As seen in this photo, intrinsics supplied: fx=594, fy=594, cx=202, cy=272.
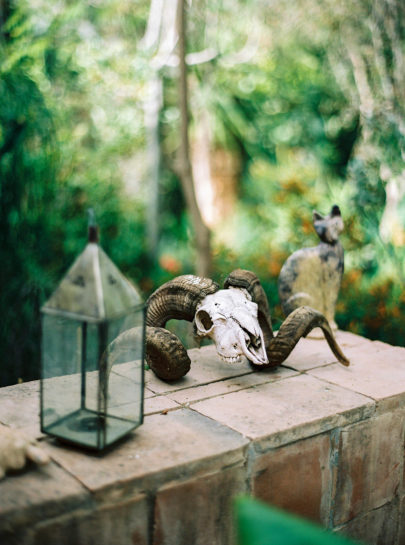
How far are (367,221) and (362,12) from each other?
2649mm

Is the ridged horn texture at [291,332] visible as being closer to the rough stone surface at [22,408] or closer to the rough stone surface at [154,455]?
the rough stone surface at [154,455]

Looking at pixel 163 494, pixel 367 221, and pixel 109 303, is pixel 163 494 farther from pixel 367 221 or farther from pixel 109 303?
pixel 367 221

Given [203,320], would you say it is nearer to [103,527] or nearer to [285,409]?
[285,409]

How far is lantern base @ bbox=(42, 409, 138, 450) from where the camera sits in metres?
1.96

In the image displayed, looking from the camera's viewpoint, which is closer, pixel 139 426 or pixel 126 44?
pixel 139 426

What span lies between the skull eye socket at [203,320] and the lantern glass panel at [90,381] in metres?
0.53

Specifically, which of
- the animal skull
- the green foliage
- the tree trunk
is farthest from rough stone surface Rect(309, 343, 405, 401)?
the tree trunk

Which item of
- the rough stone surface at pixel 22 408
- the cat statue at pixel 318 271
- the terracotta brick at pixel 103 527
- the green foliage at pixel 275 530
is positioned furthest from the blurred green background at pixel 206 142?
the green foliage at pixel 275 530

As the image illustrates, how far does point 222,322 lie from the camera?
2.54 m

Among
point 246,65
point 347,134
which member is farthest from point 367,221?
point 246,65

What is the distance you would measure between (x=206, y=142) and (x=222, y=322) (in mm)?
6923

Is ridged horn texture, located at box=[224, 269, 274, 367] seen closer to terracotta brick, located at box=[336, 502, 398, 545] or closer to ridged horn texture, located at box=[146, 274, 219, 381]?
ridged horn texture, located at box=[146, 274, 219, 381]

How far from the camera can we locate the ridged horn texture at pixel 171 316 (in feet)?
8.55

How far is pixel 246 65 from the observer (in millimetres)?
8539
